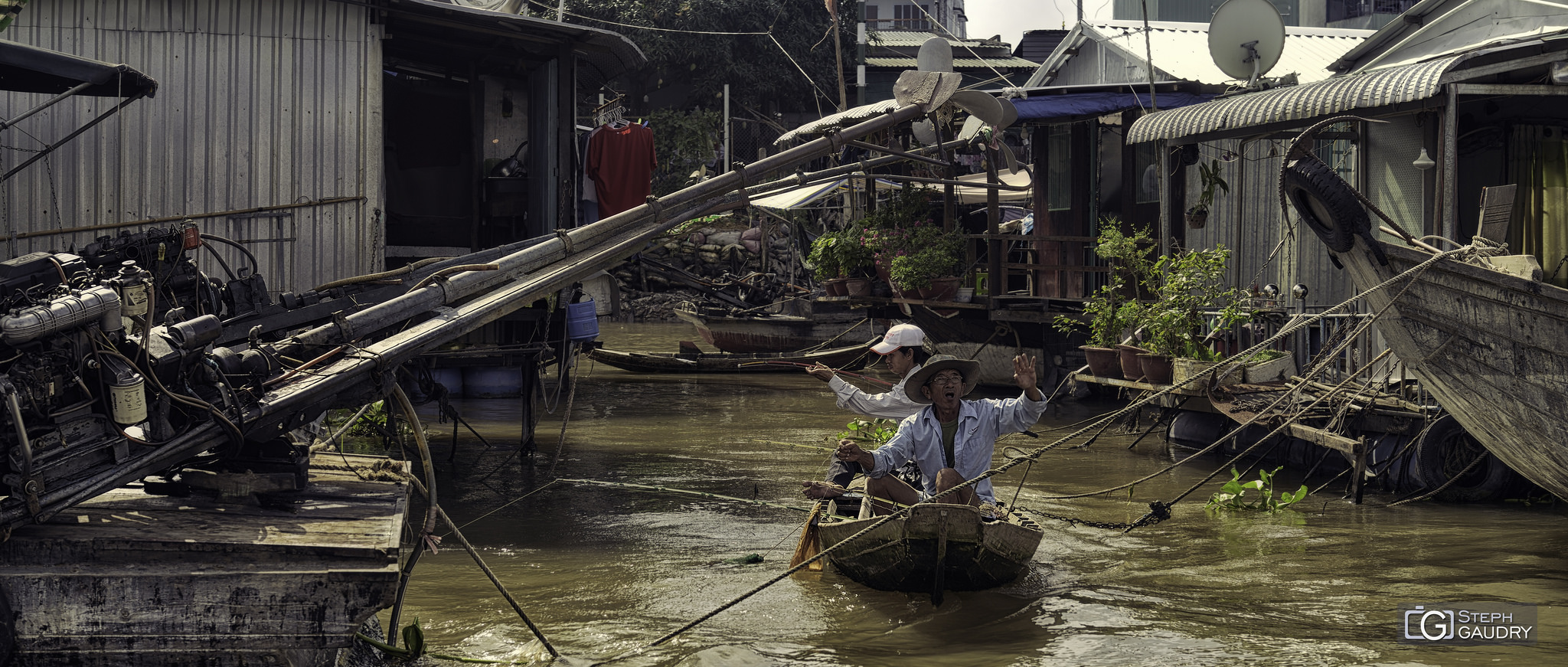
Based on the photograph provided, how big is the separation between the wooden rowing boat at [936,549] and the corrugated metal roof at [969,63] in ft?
78.0

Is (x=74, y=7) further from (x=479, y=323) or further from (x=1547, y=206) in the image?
(x=1547, y=206)

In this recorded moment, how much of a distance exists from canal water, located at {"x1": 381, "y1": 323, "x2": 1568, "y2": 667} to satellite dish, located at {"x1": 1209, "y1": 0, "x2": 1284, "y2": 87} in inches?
164

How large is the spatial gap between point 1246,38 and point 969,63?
62.8 feet

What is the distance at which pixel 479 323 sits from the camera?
673cm

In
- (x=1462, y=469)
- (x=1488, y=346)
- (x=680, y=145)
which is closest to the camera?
(x=1488, y=346)

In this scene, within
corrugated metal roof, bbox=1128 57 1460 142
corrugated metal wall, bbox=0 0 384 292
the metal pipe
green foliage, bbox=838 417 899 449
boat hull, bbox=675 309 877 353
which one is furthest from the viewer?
boat hull, bbox=675 309 877 353

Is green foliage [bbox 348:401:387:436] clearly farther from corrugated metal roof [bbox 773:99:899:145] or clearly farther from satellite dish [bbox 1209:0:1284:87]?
satellite dish [bbox 1209:0:1284:87]

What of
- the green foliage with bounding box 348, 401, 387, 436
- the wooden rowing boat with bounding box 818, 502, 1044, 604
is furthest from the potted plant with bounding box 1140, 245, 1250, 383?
the green foliage with bounding box 348, 401, 387, 436

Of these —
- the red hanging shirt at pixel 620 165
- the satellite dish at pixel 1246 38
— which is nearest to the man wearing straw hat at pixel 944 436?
the red hanging shirt at pixel 620 165

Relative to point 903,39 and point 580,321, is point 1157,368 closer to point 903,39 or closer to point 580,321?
point 580,321

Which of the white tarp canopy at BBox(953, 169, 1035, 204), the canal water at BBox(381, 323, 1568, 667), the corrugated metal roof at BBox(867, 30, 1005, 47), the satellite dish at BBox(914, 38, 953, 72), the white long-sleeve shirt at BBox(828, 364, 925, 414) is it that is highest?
the corrugated metal roof at BBox(867, 30, 1005, 47)

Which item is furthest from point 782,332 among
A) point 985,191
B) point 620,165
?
point 620,165

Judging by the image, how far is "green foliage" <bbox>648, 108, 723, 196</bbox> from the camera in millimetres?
30688

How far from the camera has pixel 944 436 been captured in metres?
7.20
